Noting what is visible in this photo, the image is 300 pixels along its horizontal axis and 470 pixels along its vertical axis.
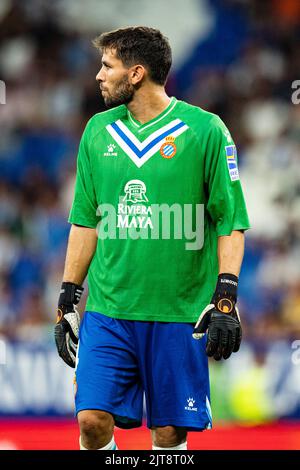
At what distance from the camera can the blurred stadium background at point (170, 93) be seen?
8.55m

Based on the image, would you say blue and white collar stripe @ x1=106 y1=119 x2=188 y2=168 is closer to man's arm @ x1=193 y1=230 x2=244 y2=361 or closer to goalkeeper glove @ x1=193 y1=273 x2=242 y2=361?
man's arm @ x1=193 y1=230 x2=244 y2=361

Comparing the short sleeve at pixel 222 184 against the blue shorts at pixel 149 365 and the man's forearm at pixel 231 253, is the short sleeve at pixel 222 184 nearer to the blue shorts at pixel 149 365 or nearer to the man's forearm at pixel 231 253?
the man's forearm at pixel 231 253

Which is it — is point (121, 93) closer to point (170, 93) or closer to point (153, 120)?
point (153, 120)

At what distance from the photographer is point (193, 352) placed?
437cm

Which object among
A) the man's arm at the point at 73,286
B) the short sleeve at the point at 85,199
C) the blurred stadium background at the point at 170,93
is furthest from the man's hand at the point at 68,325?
the blurred stadium background at the point at 170,93

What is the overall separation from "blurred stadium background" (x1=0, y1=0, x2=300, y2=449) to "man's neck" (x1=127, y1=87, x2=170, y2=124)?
12.2 feet

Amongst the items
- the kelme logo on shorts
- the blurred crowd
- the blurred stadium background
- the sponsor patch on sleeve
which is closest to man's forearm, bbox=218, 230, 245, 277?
the sponsor patch on sleeve

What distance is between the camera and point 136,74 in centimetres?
448

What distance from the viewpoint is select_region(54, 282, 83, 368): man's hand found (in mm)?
4508

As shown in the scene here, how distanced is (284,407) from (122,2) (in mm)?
4002

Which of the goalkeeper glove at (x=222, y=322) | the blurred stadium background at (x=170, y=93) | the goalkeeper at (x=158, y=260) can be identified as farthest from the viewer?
the blurred stadium background at (x=170, y=93)

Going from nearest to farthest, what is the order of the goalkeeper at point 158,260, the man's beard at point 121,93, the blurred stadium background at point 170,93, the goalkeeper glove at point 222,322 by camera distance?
the goalkeeper glove at point 222,322 < the goalkeeper at point 158,260 < the man's beard at point 121,93 < the blurred stadium background at point 170,93

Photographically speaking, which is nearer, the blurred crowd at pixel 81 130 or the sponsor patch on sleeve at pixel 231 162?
the sponsor patch on sleeve at pixel 231 162

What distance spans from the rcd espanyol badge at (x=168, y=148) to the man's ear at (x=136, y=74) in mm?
307
